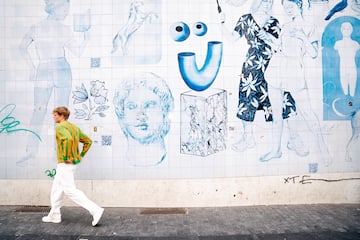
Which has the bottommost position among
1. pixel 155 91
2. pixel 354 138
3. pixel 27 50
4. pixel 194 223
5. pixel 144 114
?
pixel 194 223

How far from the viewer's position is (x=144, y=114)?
5727 millimetres

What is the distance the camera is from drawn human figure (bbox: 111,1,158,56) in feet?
18.9

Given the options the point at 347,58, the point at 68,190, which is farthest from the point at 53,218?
the point at 347,58

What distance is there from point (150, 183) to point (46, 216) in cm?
→ 189

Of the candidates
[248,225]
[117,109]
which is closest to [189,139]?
[117,109]

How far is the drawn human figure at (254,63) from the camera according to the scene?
5.79 meters

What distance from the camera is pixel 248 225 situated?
Answer: 475 centimetres

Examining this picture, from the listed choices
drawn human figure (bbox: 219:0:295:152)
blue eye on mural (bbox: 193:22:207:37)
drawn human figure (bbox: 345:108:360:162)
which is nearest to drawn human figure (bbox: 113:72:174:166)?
blue eye on mural (bbox: 193:22:207:37)

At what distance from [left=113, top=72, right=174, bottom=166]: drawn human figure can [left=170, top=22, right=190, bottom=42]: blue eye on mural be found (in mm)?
873

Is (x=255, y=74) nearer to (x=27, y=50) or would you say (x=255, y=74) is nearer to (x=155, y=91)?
(x=155, y=91)

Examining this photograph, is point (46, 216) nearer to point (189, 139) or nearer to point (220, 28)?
point (189, 139)

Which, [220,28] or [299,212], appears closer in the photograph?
[299,212]

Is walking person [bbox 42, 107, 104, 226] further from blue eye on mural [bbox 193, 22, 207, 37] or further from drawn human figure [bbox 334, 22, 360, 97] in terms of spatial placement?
drawn human figure [bbox 334, 22, 360, 97]

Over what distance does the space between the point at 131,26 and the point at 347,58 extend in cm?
440
